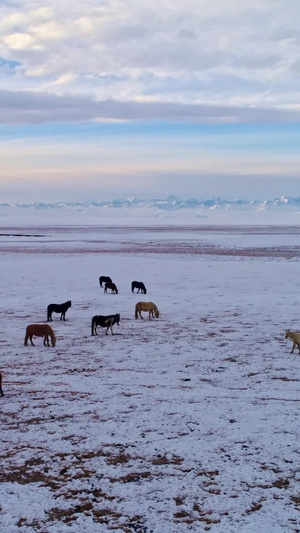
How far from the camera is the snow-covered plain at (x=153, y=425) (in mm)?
5609

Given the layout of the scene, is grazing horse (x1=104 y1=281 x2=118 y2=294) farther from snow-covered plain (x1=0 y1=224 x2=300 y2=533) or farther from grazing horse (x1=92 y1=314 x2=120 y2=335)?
grazing horse (x1=92 y1=314 x2=120 y2=335)

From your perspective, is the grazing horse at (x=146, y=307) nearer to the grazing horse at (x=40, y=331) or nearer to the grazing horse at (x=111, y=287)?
the grazing horse at (x=40, y=331)

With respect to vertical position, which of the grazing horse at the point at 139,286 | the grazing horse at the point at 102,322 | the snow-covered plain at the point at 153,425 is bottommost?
the snow-covered plain at the point at 153,425

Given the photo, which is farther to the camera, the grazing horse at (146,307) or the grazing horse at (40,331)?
the grazing horse at (146,307)

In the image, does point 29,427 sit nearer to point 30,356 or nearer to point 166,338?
point 30,356

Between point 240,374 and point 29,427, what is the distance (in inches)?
171

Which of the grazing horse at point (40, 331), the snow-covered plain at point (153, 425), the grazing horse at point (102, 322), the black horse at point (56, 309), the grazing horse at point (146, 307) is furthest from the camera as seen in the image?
the grazing horse at point (146, 307)

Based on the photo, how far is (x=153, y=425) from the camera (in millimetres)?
7750

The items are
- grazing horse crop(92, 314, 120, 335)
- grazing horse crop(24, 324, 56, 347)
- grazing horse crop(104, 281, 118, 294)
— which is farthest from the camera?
grazing horse crop(104, 281, 118, 294)

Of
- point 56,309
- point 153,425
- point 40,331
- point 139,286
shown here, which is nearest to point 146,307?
point 56,309

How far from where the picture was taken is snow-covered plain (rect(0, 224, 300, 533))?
5.61m

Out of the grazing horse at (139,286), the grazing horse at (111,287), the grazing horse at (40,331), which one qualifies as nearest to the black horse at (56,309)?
the grazing horse at (40,331)

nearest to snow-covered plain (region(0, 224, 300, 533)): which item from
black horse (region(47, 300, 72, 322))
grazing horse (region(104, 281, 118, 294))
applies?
black horse (region(47, 300, 72, 322))

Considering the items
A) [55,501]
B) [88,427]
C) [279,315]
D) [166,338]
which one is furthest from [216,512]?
[279,315]
